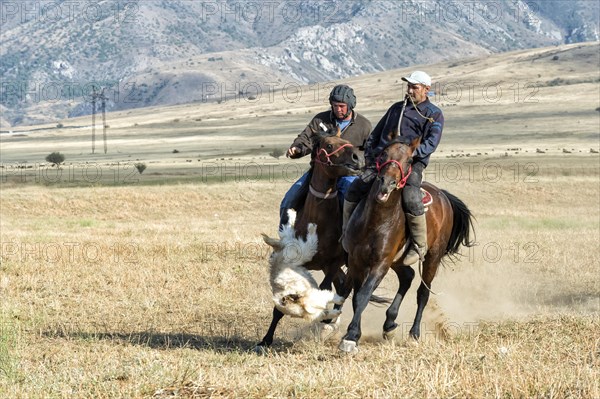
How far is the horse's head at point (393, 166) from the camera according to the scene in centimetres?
989

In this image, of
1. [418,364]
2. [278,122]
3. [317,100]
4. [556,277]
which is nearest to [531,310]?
[556,277]

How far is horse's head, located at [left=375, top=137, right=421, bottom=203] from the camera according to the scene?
9.89 m

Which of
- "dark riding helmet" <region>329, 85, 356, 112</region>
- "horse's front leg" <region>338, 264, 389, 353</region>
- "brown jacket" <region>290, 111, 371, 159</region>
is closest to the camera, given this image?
"horse's front leg" <region>338, 264, 389, 353</region>

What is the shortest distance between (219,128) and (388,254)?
474 feet

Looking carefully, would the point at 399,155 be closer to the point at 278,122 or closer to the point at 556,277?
the point at 556,277

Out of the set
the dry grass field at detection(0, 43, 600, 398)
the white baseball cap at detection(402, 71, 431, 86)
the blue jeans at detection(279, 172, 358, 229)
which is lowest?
the dry grass field at detection(0, 43, 600, 398)

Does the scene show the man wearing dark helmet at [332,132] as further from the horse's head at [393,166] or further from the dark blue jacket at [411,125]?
the horse's head at [393,166]

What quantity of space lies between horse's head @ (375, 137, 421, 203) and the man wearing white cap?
0.79 ft

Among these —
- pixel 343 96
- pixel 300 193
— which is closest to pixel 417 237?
pixel 300 193

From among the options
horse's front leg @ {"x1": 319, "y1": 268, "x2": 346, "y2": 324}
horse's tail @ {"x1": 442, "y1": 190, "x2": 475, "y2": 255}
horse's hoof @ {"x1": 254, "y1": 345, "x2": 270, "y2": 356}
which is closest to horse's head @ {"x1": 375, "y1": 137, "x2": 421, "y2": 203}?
horse's front leg @ {"x1": 319, "y1": 268, "x2": 346, "y2": 324}

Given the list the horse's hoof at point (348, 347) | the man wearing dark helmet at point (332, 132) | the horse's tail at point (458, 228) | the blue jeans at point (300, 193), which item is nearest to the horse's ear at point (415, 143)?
the blue jeans at point (300, 193)

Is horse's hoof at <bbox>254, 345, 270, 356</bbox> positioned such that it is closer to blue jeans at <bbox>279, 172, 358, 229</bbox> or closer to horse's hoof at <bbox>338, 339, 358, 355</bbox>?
horse's hoof at <bbox>338, 339, 358, 355</bbox>

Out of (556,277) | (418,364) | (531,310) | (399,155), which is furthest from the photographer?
(556,277)

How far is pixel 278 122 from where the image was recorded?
6038 inches
